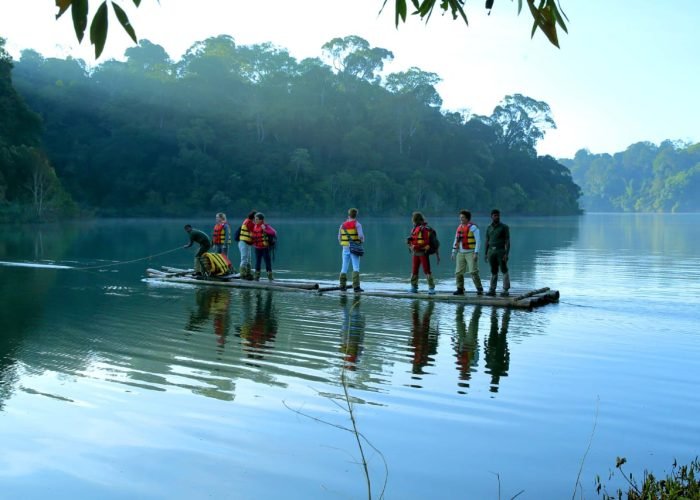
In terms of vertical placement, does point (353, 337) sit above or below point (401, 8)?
below

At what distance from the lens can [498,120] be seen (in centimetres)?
13212

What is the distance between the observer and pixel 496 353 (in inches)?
432

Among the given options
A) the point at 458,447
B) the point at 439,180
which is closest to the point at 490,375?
the point at 458,447

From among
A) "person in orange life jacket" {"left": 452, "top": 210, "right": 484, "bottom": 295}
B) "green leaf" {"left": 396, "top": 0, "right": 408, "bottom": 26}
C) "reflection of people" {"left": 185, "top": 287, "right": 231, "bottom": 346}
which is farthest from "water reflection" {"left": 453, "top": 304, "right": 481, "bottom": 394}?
"green leaf" {"left": 396, "top": 0, "right": 408, "bottom": 26}

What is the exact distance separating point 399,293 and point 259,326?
457 cm

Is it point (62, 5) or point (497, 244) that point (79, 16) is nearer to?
point (62, 5)

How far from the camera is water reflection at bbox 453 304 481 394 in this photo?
951 cm

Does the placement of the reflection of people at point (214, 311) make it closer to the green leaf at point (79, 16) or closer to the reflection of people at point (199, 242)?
the reflection of people at point (199, 242)

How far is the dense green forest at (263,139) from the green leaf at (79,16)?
56.1 m

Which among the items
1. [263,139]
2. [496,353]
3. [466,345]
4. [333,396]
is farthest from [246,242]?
[263,139]

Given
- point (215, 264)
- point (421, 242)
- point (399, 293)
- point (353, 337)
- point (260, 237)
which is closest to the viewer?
point (353, 337)

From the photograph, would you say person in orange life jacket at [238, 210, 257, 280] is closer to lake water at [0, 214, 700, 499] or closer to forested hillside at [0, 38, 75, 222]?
lake water at [0, 214, 700, 499]

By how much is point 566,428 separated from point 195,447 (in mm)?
3366

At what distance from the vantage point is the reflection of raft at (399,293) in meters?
15.7
